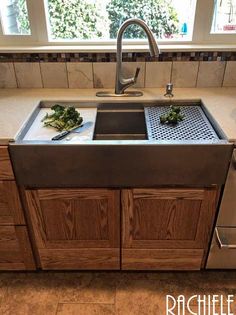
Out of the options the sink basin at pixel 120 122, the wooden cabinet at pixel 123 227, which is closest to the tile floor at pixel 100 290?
the wooden cabinet at pixel 123 227

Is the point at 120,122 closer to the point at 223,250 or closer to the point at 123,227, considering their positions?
the point at 123,227

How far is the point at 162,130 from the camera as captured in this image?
1.17m

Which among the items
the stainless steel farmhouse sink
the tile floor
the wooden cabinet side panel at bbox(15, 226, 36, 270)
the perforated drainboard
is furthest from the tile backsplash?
the tile floor

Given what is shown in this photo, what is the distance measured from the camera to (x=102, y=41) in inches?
Answer: 58.4

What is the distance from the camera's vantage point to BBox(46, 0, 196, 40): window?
1421 mm

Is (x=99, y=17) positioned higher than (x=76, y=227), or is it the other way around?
(x=99, y=17)

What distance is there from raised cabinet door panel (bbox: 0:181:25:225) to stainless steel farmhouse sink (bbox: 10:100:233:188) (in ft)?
0.24

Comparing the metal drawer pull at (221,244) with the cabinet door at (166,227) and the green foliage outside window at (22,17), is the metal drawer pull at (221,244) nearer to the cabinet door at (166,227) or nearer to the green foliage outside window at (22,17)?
the cabinet door at (166,227)

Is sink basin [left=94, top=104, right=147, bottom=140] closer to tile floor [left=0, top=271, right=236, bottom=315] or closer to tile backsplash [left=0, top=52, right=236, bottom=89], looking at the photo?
tile backsplash [left=0, top=52, right=236, bottom=89]

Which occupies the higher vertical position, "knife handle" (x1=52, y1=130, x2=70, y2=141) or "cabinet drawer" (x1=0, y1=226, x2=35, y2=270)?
"knife handle" (x1=52, y1=130, x2=70, y2=141)

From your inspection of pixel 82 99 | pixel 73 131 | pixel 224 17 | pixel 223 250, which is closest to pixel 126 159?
pixel 73 131

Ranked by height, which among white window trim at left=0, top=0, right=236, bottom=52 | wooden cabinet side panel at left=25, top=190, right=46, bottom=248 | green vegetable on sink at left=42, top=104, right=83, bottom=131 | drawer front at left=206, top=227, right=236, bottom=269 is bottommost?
drawer front at left=206, top=227, right=236, bottom=269

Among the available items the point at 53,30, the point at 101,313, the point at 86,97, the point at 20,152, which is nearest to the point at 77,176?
the point at 20,152

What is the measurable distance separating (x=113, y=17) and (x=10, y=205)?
1.10 metres
